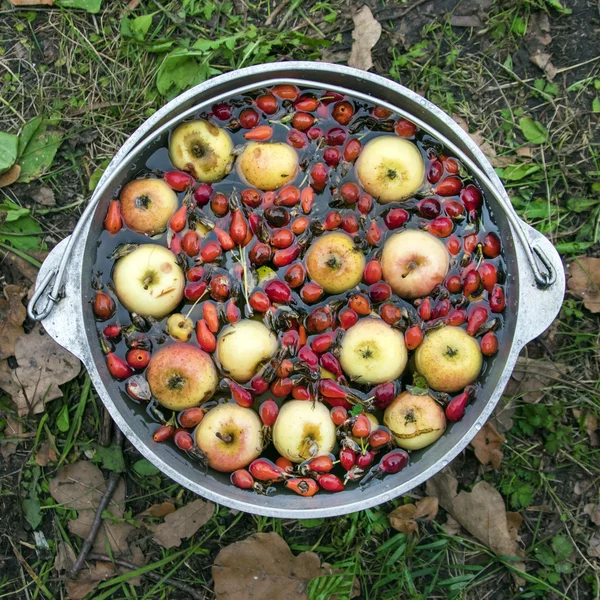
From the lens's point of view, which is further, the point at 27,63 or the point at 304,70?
the point at 27,63

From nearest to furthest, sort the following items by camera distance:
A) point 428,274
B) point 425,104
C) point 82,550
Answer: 1. point 425,104
2. point 428,274
3. point 82,550

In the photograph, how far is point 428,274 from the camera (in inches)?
133

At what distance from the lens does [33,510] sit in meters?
3.96

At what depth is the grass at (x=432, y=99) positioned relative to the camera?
3.90 metres

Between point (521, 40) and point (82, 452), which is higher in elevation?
point (521, 40)

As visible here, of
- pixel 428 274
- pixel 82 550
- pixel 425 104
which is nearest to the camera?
pixel 425 104

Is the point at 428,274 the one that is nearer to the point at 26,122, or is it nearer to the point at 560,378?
the point at 560,378

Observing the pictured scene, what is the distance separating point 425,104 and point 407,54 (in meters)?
1.03

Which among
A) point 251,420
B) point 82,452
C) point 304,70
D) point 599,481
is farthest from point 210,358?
point 599,481

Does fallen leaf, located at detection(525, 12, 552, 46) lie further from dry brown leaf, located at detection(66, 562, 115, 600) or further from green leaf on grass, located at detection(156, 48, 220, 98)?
dry brown leaf, located at detection(66, 562, 115, 600)

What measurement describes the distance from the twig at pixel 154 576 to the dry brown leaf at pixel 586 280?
10.1 ft

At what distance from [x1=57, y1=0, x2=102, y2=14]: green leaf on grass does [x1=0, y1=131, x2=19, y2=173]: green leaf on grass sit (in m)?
0.90

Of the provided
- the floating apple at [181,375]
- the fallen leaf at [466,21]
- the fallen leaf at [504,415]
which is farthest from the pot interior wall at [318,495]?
the fallen leaf at [466,21]

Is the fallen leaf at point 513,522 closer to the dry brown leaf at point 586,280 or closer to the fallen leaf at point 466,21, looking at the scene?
the dry brown leaf at point 586,280
